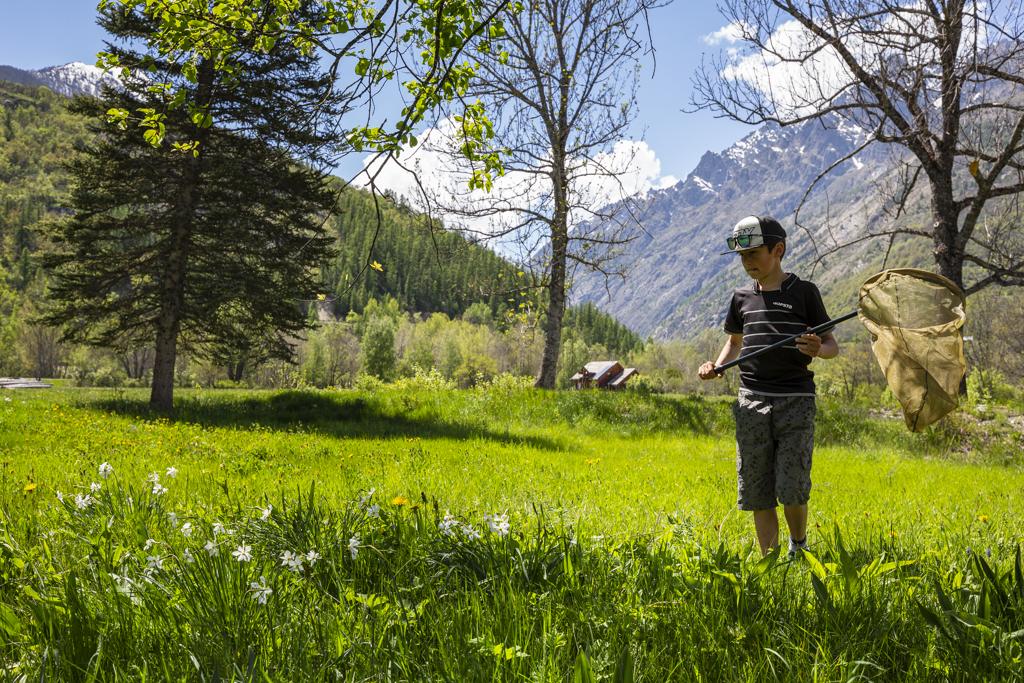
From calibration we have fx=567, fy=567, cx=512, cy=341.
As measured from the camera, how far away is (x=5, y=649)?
188cm

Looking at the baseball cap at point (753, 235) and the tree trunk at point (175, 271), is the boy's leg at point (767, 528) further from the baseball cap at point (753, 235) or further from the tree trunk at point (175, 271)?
the tree trunk at point (175, 271)

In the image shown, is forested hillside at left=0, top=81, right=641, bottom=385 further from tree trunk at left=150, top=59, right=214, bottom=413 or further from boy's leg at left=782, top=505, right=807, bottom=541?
boy's leg at left=782, top=505, right=807, bottom=541

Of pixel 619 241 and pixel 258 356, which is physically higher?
pixel 619 241

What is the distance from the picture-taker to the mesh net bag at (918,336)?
7.98 ft

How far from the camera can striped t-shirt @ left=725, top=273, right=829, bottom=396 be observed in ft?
12.2

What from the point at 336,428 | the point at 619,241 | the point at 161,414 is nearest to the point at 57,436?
the point at 336,428

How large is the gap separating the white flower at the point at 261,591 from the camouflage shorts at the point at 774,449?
296 cm

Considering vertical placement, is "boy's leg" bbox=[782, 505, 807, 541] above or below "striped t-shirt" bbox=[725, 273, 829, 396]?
below

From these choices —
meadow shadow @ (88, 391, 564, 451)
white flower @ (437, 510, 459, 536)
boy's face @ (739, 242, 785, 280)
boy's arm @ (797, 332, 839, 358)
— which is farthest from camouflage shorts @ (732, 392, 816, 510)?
meadow shadow @ (88, 391, 564, 451)

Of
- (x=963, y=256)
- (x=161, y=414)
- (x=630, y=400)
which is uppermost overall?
(x=963, y=256)

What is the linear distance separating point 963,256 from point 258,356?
17634 mm

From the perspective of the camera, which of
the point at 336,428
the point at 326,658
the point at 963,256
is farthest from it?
the point at 963,256

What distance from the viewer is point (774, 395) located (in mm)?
3703

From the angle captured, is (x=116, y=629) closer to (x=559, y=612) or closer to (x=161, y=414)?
(x=559, y=612)
